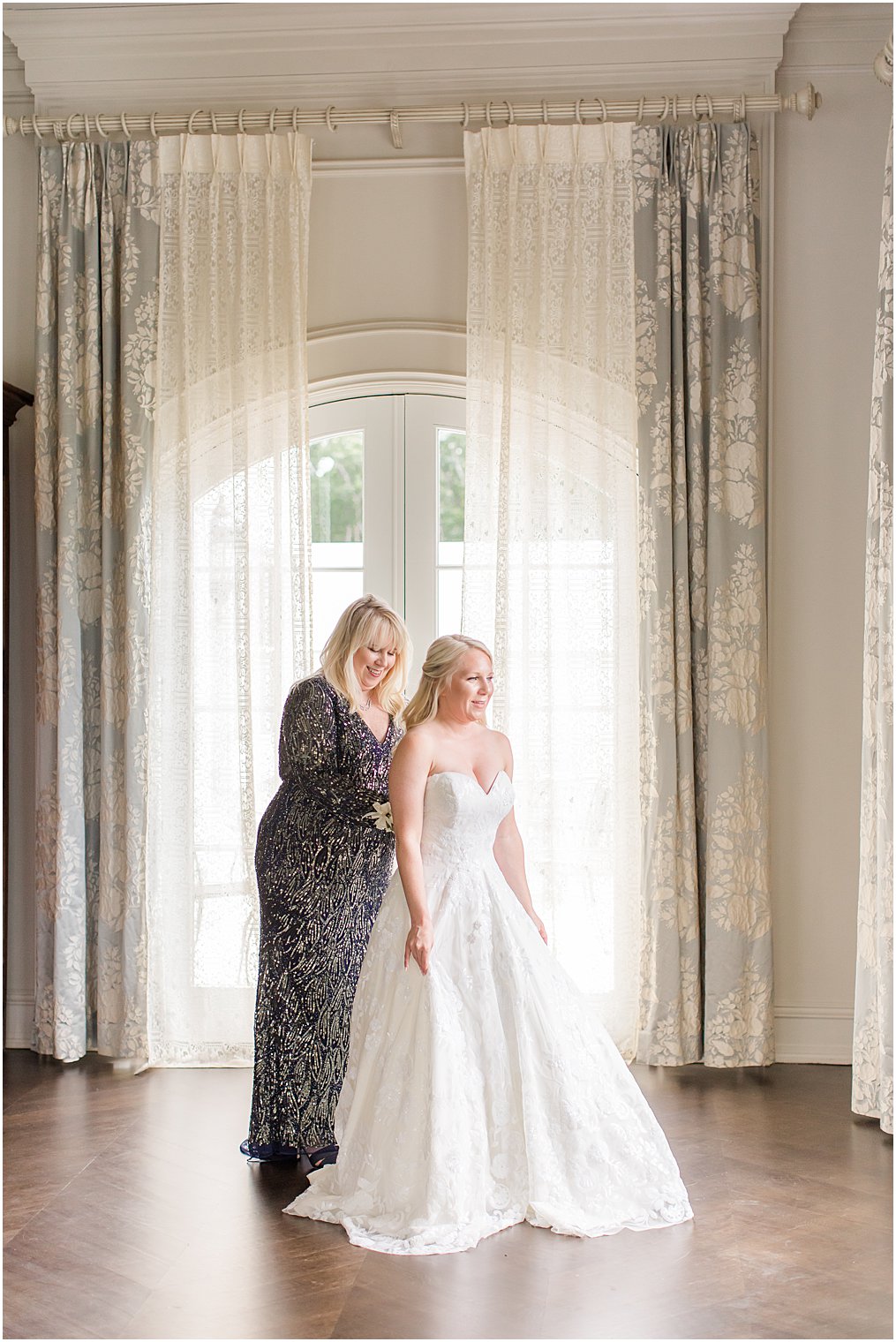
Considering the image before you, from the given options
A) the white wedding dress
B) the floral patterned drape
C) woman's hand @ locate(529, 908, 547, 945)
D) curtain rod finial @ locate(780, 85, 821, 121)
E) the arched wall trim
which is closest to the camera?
the white wedding dress

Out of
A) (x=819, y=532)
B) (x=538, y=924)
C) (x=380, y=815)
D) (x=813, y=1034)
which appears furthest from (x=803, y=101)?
(x=813, y=1034)

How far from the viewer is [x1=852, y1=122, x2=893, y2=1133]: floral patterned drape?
3.43 m

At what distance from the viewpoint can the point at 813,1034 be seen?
413cm

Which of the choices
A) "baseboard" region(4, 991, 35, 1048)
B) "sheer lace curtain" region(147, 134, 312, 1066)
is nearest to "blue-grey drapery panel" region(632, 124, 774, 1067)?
"sheer lace curtain" region(147, 134, 312, 1066)

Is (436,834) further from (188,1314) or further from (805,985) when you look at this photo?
(805,985)

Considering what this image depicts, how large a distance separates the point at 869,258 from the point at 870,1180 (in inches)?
120

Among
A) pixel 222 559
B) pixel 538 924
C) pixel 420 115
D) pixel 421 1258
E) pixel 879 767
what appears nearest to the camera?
pixel 421 1258

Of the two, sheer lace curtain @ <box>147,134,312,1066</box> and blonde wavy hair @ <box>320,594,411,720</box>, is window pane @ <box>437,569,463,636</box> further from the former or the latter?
blonde wavy hair @ <box>320,594,411,720</box>

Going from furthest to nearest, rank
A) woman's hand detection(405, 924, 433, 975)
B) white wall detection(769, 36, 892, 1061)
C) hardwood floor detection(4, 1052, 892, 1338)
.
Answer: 1. white wall detection(769, 36, 892, 1061)
2. woman's hand detection(405, 924, 433, 975)
3. hardwood floor detection(4, 1052, 892, 1338)

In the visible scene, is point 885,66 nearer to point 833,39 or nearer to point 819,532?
point 833,39

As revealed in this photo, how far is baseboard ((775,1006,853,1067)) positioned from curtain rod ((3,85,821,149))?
125 inches

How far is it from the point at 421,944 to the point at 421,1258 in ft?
2.27

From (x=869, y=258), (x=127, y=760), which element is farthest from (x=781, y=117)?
(x=127, y=760)

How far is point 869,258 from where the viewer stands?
414 cm
